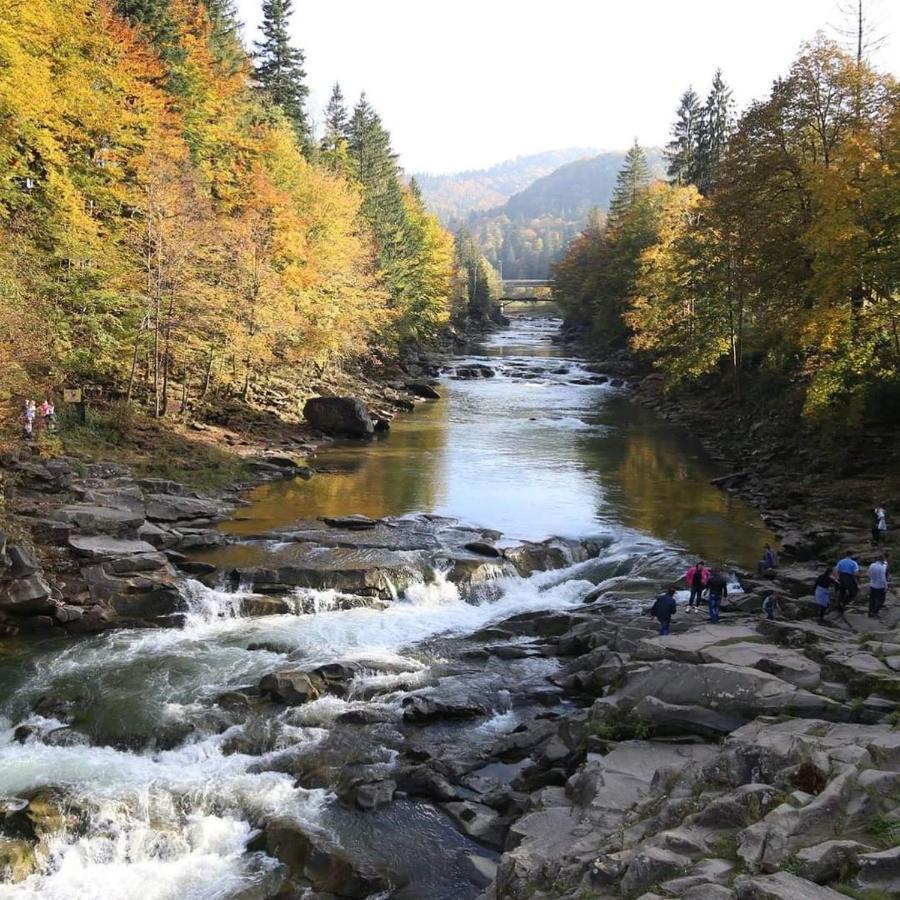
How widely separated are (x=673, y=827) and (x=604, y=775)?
203 centimetres

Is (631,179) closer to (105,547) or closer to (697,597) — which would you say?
(697,597)

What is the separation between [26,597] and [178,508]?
23.9ft

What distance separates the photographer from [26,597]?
17.0 metres

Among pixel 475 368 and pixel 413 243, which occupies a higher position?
pixel 413 243

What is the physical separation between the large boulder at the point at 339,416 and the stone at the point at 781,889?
3280cm

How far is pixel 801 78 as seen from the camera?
30359 mm

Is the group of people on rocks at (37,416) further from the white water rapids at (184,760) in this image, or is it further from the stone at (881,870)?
the stone at (881,870)

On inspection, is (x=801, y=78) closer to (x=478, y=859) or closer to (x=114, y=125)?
(x=114, y=125)

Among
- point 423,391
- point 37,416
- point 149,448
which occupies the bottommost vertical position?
point 149,448

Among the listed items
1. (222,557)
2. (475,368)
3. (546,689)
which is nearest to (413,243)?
(475,368)

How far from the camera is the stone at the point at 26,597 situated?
55.6ft

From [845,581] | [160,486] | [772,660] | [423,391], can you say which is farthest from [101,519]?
[423,391]

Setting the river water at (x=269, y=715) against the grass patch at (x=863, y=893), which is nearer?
Result: the grass patch at (x=863, y=893)

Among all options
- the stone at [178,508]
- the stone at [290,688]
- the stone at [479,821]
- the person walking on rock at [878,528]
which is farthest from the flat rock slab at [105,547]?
the person walking on rock at [878,528]
